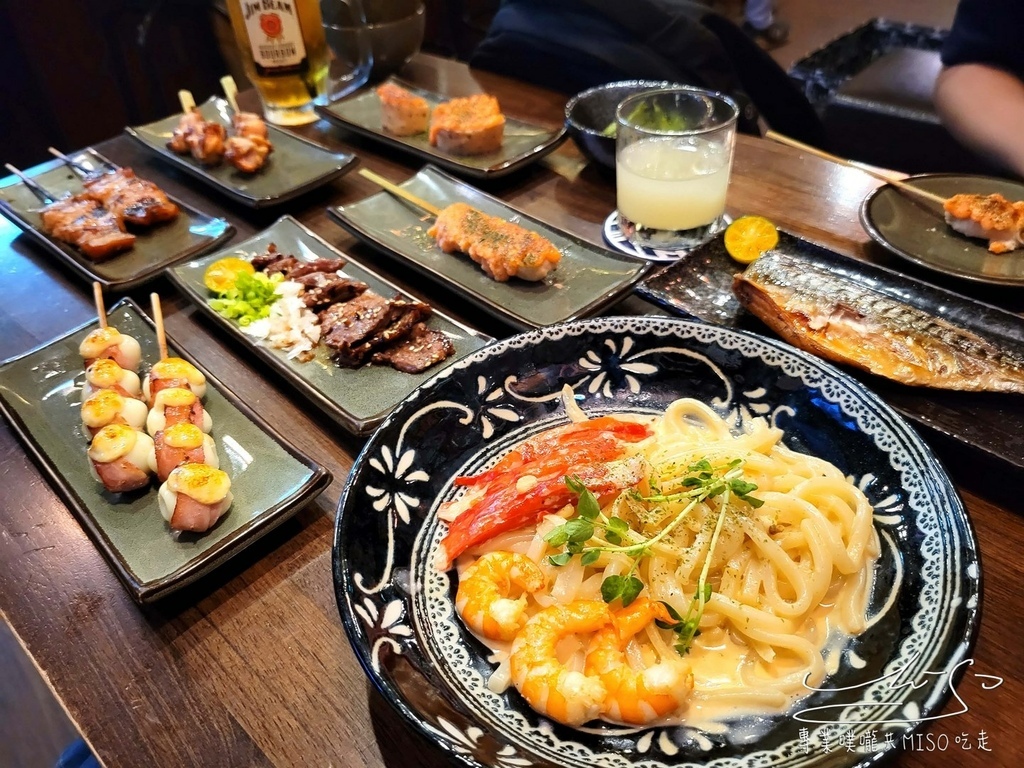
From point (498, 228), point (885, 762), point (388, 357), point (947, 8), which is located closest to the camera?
point (885, 762)

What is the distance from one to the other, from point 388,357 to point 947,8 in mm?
8982

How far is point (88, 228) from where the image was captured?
278 centimetres

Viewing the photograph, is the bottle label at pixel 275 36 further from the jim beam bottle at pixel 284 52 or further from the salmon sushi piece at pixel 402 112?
the salmon sushi piece at pixel 402 112

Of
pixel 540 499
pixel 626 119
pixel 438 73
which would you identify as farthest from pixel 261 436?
pixel 438 73

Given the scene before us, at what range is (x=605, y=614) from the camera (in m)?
1.33

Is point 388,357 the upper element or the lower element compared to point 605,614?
lower

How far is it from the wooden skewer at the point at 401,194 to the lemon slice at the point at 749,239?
3.72 ft

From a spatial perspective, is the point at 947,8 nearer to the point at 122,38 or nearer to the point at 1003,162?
the point at 1003,162

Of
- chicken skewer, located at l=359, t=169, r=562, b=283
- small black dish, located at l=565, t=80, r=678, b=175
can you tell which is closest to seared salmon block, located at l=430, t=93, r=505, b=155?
small black dish, located at l=565, t=80, r=678, b=175

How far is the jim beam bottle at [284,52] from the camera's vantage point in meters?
3.40

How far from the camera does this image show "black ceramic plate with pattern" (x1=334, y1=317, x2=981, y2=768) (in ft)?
3.77

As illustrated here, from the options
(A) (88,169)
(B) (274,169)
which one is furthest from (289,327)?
(A) (88,169)

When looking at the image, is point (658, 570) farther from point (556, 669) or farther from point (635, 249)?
point (635, 249)

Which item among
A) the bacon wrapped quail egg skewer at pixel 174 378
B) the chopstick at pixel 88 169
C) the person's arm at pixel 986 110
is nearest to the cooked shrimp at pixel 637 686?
the bacon wrapped quail egg skewer at pixel 174 378
